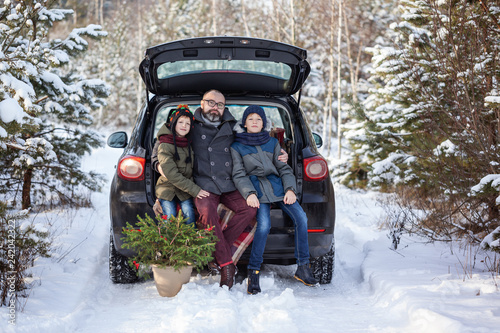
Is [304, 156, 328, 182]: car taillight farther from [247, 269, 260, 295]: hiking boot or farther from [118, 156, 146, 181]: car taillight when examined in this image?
[118, 156, 146, 181]: car taillight

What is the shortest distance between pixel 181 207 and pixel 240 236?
0.59 metres

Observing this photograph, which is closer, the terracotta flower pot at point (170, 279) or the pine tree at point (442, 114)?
the terracotta flower pot at point (170, 279)

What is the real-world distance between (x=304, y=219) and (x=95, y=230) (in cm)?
322

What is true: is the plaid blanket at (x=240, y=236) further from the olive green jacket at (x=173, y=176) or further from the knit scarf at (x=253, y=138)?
the knit scarf at (x=253, y=138)

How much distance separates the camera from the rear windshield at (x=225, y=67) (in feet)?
14.0

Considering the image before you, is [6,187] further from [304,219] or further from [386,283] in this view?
[386,283]

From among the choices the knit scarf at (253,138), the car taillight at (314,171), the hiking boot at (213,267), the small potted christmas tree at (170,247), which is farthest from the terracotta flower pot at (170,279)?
the car taillight at (314,171)

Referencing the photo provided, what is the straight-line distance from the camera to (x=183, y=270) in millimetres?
3576

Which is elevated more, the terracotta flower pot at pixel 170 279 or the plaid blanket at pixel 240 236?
the plaid blanket at pixel 240 236

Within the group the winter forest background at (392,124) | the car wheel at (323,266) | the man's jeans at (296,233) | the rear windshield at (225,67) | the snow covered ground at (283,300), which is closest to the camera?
the snow covered ground at (283,300)

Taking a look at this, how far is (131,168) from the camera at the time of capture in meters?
3.71

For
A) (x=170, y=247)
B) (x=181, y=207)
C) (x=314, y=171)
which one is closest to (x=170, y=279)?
(x=170, y=247)

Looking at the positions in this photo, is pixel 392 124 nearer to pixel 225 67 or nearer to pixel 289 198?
pixel 225 67

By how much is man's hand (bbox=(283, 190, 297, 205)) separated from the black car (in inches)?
5.4
